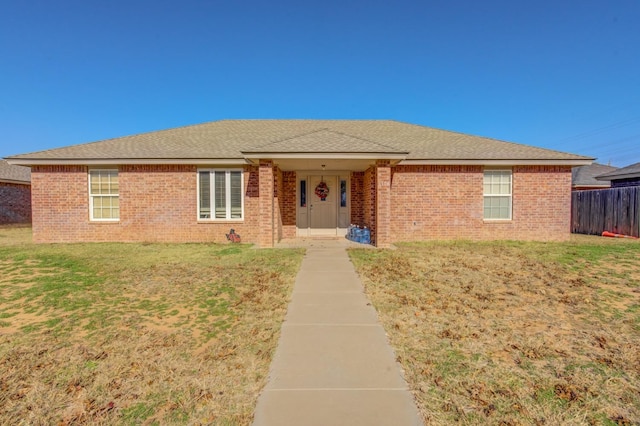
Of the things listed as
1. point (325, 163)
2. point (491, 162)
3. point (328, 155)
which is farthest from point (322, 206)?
point (491, 162)

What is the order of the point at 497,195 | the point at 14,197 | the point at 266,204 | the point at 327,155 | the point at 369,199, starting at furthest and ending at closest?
the point at 14,197 < the point at 497,195 < the point at 369,199 < the point at 266,204 < the point at 327,155

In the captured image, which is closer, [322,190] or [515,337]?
[515,337]

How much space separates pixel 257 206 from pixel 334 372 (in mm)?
9114

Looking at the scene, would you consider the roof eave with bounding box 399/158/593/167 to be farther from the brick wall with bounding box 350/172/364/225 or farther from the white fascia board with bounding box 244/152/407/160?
the white fascia board with bounding box 244/152/407/160

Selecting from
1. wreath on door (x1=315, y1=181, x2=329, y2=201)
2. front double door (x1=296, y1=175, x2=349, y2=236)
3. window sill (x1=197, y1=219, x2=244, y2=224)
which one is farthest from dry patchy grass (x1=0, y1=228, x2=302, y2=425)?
wreath on door (x1=315, y1=181, x2=329, y2=201)

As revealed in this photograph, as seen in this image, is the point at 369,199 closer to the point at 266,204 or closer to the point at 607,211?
the point at 266,204

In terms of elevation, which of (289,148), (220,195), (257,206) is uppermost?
(289,148)

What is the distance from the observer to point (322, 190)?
12508mm

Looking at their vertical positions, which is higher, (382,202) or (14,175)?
(14,175)

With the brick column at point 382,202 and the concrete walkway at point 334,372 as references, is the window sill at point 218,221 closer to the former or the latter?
the brick column at point 382,202

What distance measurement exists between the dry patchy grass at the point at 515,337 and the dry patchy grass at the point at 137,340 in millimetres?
1694

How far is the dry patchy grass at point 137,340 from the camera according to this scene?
8.50ft

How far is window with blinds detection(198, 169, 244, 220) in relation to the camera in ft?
37.9

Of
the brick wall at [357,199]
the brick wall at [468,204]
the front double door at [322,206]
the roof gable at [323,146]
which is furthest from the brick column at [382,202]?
the front double door at [322,206]
